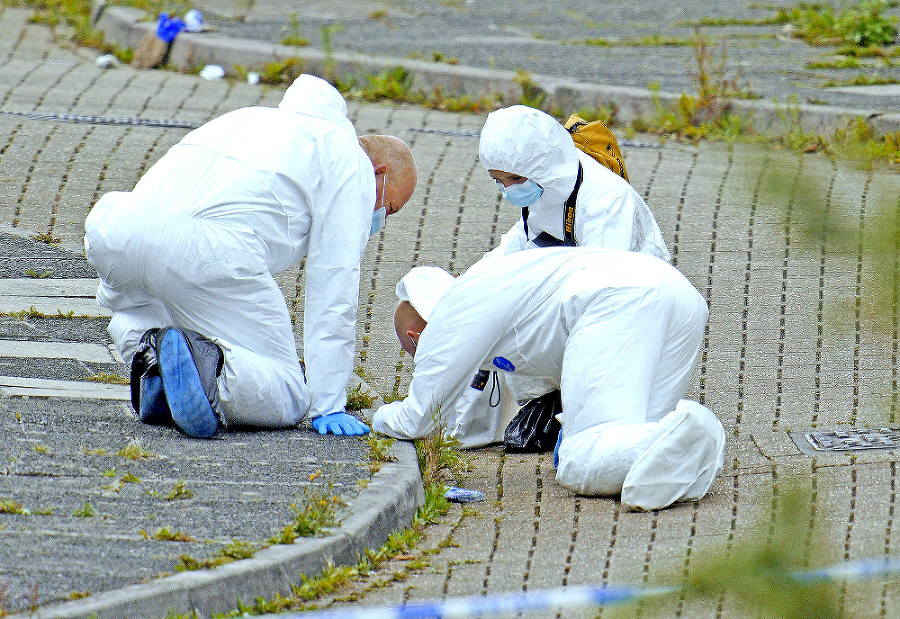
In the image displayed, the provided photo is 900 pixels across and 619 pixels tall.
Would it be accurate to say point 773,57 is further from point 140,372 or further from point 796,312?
point 140,372

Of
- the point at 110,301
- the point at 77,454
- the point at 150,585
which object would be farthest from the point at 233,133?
the point at 150,585

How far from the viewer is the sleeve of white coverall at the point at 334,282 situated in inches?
169

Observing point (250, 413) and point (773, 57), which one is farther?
point (773, 57)

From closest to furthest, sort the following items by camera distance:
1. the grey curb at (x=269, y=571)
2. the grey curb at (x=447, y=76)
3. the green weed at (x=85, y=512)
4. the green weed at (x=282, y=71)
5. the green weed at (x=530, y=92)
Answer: the grey curb at (x=269, y=571) → the green weed at (x=85, y=512) → the grey curb at (x=447, y=76) → the green weed at (x=530, y=92) → the green weed at (x=282, y=71)

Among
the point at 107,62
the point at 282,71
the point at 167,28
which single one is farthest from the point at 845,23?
the point at 107,62

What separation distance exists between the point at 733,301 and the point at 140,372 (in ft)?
9.56

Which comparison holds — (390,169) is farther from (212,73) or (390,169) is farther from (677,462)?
(212,73)

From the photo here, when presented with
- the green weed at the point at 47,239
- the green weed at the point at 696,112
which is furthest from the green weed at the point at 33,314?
the green weed at the point at 696,112

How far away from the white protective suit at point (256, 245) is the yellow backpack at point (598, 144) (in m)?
1.03

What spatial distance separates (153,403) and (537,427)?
143 centimetres

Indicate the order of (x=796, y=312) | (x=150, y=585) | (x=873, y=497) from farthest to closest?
1. (x=796, y=312)
2. (x=873, y=497)
3. (x=150, y=585)

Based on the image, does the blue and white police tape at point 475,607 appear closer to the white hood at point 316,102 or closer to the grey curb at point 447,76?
the white hood at point 316,102

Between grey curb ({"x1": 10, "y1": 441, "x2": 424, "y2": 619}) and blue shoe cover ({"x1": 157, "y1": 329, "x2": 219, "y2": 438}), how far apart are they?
650 millimetres

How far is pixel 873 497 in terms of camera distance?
370cm
